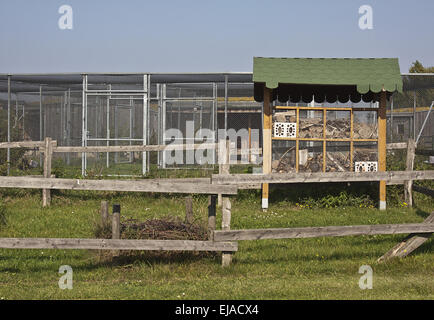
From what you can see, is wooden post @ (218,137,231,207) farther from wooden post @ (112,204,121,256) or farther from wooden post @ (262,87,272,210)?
wooden post @ (112,204,121,256)

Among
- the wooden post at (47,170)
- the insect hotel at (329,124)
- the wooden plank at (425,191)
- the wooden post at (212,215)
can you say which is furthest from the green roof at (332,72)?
the wooden post at (212,215)

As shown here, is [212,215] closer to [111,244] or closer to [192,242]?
[192,242]

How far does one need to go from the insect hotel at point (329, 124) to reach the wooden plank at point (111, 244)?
5475mm

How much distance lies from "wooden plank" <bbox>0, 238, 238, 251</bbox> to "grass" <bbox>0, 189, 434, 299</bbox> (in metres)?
0.33

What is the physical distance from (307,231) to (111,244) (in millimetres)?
2469

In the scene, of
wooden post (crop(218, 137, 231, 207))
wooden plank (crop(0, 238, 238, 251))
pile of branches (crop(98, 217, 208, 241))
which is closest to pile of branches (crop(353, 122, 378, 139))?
wooden post (crop(218, 137, 231, 207))

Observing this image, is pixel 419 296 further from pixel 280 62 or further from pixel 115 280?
pixel 280 62

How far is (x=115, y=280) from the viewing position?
21.8ft

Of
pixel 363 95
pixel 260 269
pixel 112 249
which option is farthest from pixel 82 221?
pixel 363 95

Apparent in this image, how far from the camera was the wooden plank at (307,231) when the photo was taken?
6938 millimetres

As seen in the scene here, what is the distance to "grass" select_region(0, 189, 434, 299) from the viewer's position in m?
5.96

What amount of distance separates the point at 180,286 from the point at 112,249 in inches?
42.0

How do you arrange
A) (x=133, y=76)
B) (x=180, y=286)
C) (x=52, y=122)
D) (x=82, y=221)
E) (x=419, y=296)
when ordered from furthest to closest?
(x=52, y=122), (x=133, y=76), (x=82, y=221), (x=180, y=286), (x=419, y=296)

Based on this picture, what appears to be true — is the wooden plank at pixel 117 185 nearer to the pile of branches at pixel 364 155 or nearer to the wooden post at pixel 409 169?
Result: the pile of branches at pixel 364 155
